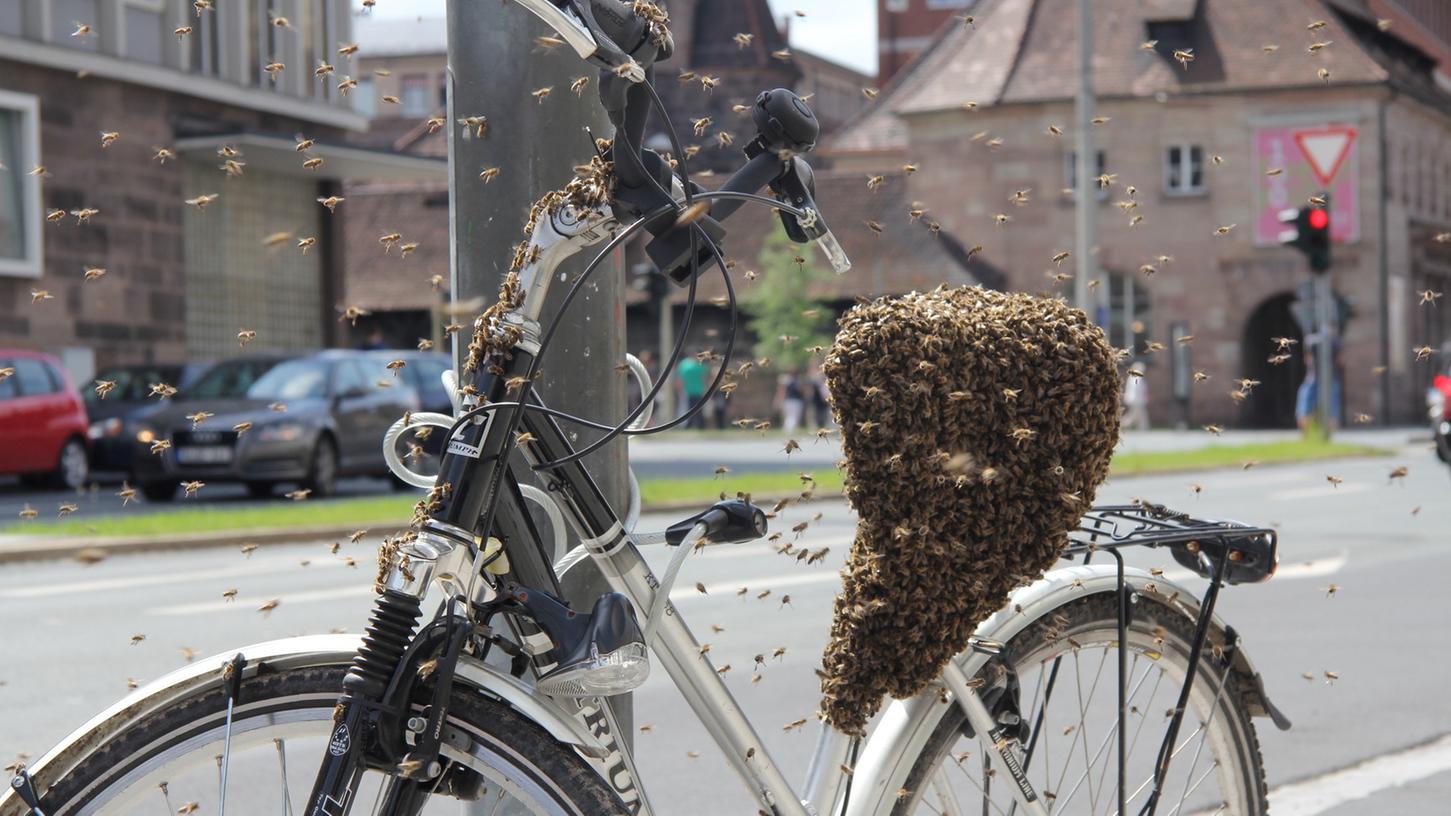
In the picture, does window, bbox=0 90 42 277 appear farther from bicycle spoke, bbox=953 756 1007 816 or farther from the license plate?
bicycle spoke, bbox=953 756 1007 816

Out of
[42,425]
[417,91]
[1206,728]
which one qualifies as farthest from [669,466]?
[417,91]

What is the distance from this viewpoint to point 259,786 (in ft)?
8.41

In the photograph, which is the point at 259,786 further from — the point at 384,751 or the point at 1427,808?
the point at 1427,808

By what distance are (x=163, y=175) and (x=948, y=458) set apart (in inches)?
1084

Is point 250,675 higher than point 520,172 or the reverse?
the reverse

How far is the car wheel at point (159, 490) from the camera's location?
68.4ft

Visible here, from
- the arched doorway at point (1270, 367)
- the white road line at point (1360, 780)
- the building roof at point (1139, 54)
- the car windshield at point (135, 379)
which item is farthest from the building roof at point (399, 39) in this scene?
the white road line at point (1360, 780)

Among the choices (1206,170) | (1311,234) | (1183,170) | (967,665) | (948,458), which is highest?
(1183,170)

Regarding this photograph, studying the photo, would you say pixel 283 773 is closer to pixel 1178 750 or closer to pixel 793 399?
pixel 1178 750

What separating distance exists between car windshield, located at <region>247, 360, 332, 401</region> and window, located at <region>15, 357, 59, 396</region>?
216cm

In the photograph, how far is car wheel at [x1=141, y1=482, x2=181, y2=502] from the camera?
68.4 ft

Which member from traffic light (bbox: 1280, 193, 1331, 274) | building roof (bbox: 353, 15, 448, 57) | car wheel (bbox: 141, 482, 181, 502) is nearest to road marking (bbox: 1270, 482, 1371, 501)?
traffic light (bbox: 1280, 193, 1331, 274)

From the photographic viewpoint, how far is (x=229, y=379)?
21.4 metres

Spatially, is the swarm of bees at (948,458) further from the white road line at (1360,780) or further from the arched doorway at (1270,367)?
the arched doorway at (1270,367)
